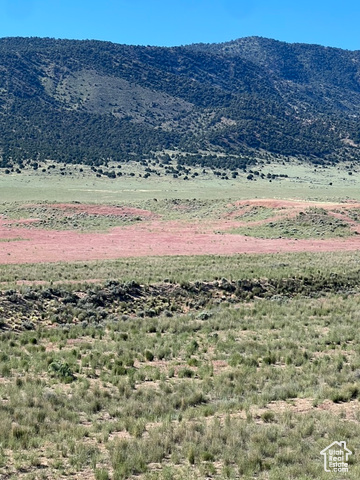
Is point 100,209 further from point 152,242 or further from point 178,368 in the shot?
point 178,368

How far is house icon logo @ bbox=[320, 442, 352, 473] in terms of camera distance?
7544mm

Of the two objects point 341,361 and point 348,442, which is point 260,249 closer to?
point 341,361

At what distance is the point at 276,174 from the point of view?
102 m

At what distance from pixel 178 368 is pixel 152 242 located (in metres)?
26.2

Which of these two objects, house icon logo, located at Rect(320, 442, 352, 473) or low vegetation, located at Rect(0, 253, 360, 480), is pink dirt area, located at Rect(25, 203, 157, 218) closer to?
low vegetation, located at Rect(0, 253, 360, 480)

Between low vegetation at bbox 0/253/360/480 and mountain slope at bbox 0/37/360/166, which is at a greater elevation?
mountain slope at bbox 0/37/360/166

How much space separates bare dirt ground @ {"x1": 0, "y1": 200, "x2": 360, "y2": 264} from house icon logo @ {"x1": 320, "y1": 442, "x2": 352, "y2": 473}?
24536mm

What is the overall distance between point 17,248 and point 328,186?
66.7 meters

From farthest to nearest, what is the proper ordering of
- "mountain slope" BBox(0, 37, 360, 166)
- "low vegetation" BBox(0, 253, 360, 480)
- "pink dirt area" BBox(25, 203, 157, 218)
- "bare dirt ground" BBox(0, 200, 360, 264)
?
"mountain slope" BBox(0, 37, 360, 166) < "pink dirt area" BBox(25, 203, 157, 218) < "bare dirt ground" BBox(0, 200, 360, 264) < "low vegetation" BBox(0, 253, 360, 480)

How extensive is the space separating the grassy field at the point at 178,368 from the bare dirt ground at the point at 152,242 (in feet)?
14.9

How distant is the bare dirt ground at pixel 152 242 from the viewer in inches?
1330

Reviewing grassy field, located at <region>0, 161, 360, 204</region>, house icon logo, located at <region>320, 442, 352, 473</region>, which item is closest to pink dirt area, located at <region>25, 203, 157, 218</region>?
grassy field, located at <region>0, 161, 360, 204</region>

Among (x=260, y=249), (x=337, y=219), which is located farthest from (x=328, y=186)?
(x=260, y=249)

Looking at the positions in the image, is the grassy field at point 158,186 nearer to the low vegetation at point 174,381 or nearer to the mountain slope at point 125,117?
the mountain slope at point 125,117
